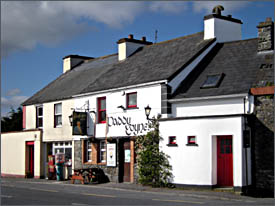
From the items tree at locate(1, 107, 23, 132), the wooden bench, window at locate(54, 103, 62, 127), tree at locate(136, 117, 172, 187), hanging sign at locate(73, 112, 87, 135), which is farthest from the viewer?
tree at locate(1, 107, 23, 132)

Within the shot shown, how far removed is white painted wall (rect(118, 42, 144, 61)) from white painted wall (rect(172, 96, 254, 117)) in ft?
28.2

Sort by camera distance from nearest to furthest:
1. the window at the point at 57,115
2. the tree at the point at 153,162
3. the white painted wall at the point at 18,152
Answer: the tree at the point at 153,162 → the window at the point at 57,115 → the white painted wall at the point at 18,152

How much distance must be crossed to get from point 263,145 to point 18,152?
19.6m

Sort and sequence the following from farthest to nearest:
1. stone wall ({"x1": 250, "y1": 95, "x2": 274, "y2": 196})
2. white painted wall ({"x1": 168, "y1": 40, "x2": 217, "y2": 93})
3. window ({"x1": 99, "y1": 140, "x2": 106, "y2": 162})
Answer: window ({"x1": 99, "y1": 140, "x2": 106, "y2": 162}) < white painted wall ({"x1": 168, "y1": 40, "x2": 217, "y2": 93}) < stone wall ({"x1": 250, "y1": 95, "x2": 274, "y2": 196})

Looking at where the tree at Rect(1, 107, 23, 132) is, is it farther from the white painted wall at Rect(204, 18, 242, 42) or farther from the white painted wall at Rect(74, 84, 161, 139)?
the white painted wall at Rect(204, 18, 242, 42)

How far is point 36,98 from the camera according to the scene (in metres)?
32.9

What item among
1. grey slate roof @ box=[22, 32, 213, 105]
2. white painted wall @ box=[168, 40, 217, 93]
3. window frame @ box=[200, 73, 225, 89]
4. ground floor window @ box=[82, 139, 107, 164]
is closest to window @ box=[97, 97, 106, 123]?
grey slate roof @ box=[22, 32, 213, 105]

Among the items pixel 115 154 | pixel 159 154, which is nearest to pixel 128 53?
pixel 115 154

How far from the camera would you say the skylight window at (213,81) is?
21.6 meters

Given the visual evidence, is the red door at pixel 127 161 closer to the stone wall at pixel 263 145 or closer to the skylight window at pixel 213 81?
the skylight window at pixel 213 81

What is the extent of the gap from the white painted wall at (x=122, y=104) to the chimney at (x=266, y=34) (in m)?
5.53

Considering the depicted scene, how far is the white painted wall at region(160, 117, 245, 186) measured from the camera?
18609 millimetres

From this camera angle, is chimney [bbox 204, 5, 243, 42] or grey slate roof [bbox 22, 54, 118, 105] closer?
chimney [bbox 204, 5, 243, 42]

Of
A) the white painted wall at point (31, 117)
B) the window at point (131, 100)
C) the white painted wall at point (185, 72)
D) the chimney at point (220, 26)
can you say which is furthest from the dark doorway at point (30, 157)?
the chimney at point (220, 26)
